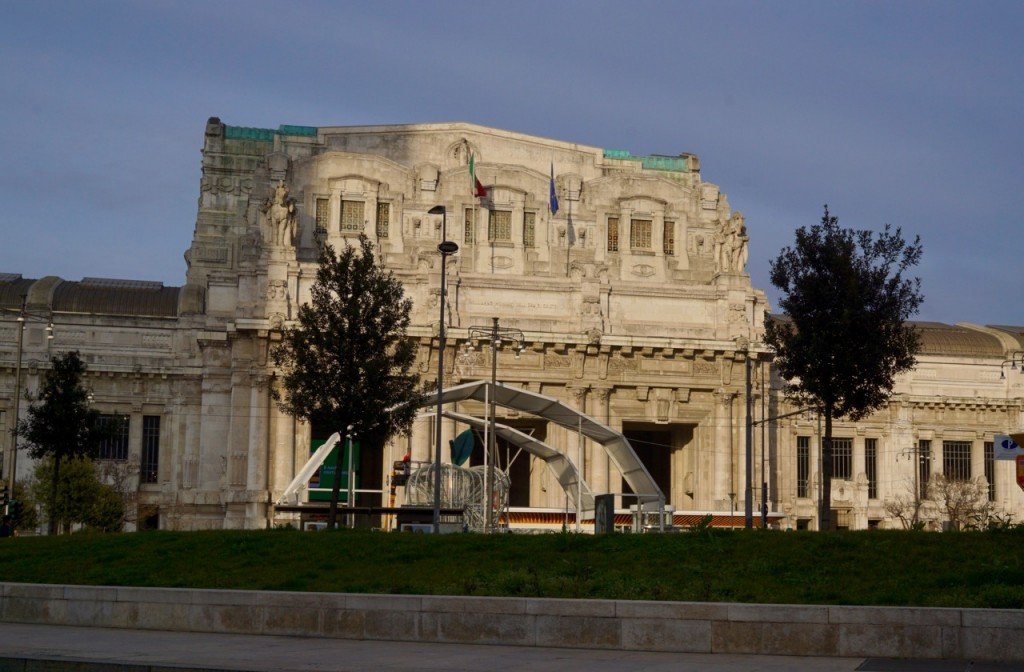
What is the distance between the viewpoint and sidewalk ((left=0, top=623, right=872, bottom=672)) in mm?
20328

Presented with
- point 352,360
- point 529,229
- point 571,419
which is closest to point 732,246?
point 529,229

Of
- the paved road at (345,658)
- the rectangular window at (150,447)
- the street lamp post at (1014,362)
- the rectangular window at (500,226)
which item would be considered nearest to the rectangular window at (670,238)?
the rectangular window at (500,226)

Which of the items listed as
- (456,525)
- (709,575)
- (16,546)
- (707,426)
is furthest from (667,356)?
(709,575)

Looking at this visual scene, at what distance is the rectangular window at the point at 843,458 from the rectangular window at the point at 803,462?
1816 mm

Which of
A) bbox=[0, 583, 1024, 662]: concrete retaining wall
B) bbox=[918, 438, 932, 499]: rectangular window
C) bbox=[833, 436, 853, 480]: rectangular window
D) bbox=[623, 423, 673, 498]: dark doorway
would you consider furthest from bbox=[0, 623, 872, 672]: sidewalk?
bbox=[918, 438, 932, 499]: rectangular window

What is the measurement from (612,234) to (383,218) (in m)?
12.5

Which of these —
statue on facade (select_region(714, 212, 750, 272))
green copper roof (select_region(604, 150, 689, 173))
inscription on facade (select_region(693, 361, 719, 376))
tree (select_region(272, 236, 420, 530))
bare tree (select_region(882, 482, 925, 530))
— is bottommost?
bare tree (select_region(882, 482, 925, 530))

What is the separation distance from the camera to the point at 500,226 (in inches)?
3081

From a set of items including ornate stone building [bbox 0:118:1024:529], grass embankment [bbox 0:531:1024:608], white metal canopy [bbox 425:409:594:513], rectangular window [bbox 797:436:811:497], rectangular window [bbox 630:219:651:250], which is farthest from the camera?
rectangular window [bbox 797:436:811:497]

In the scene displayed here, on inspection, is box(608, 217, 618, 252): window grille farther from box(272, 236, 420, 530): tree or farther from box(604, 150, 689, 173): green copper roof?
box(272, 236, 420, 530): tree

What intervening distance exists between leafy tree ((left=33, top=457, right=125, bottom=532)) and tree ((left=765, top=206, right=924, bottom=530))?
34.5 meters

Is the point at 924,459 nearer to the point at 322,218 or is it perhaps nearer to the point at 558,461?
the point at 558,461

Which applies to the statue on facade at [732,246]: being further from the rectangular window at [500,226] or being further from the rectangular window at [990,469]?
the rectangular window at [990,469]

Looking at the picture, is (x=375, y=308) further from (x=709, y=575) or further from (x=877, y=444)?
(x=877, y=444)
